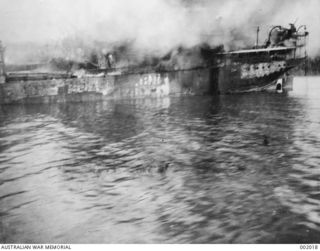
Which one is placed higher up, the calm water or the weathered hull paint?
the weathered hull paint

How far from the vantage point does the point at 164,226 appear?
4547mm

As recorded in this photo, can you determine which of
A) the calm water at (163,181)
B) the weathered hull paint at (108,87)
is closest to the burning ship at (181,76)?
the weathered hull paint at (108,87)

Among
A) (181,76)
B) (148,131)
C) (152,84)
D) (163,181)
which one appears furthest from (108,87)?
(163,181)

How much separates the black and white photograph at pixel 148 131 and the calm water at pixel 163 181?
3cm

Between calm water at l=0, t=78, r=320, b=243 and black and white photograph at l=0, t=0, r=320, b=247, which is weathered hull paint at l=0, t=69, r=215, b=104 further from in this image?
calm water at l=0, t=78, r=320, b=243

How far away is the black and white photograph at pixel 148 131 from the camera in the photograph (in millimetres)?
4664

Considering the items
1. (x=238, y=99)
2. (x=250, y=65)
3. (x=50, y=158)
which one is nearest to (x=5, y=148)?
(x=50, y=158)

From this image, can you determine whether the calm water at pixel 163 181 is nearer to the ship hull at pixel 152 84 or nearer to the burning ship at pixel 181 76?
the ship hull at pixel 152 84

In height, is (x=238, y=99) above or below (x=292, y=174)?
above

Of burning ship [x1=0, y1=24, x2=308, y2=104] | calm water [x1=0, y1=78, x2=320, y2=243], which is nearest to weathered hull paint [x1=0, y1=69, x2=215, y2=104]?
burning ship [x1=0, y1=24, x2=308, y2=104]

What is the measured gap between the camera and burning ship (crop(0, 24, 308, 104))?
18234mm

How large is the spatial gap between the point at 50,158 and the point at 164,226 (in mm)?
4457

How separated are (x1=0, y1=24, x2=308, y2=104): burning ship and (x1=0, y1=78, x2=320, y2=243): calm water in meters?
6.50

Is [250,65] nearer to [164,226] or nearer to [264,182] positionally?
[264,182]
